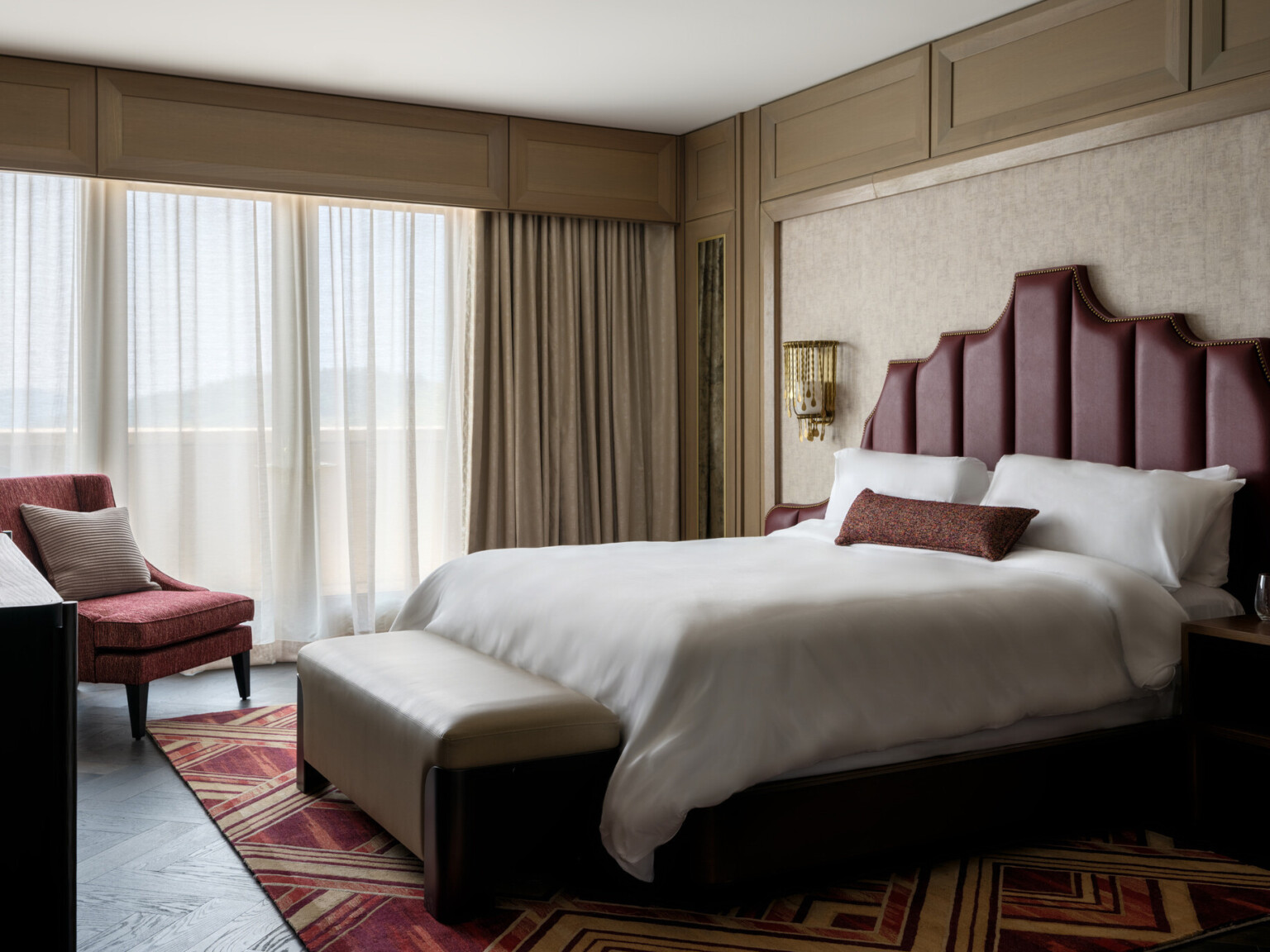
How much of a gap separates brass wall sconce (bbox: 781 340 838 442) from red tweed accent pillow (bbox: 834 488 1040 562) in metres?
1.06

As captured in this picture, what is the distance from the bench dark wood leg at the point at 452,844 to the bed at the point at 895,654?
0.29 metres

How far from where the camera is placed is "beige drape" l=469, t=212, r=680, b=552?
5.40 meters

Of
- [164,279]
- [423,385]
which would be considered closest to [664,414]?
[423,385]

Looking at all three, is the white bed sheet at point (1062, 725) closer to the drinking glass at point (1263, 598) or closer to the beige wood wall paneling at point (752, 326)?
the drinking glass at point (1263, 598)

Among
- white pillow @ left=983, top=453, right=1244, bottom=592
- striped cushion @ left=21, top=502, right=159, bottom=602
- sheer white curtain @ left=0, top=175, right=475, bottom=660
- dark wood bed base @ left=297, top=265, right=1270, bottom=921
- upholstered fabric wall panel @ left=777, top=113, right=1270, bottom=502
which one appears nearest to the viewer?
dark wood bed base @ left=297, top=265, right=1270, bottom=921

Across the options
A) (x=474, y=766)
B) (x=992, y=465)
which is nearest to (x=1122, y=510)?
(x=992, y=465)

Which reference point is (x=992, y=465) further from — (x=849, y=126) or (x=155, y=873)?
(x=155, y=873)

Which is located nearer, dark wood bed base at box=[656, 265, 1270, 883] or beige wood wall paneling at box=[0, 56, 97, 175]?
dark wood bed base at box=[656, 265, 1270, 883]

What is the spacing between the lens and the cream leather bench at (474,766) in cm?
236

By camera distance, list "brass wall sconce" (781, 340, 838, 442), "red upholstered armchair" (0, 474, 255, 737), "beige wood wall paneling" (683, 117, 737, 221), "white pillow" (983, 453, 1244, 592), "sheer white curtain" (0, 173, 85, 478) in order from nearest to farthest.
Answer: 1. "white pillow" (983, 453, 1244, 592)
2. "red upholstered armchair" (0, 474, 255, 737)
3. "sheer white curtain" (0, 173, 85, 478)
4. "brass wall sconce" (781, 340, 838, 442)
5. "beige wood wall paneling" (683, 117, 737, 221)

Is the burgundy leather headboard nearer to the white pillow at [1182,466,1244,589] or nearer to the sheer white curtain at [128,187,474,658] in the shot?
the white pillow at [1182,466,1244,589]

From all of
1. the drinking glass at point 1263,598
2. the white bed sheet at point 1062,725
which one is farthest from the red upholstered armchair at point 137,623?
the drinking glass at point 1263,598

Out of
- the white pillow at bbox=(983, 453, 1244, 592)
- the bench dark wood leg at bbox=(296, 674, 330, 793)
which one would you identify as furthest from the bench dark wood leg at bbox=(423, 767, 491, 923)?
the white pillow at bbox=(983, 453, 1244, 592)

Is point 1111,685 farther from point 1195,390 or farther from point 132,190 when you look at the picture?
point 132,190
